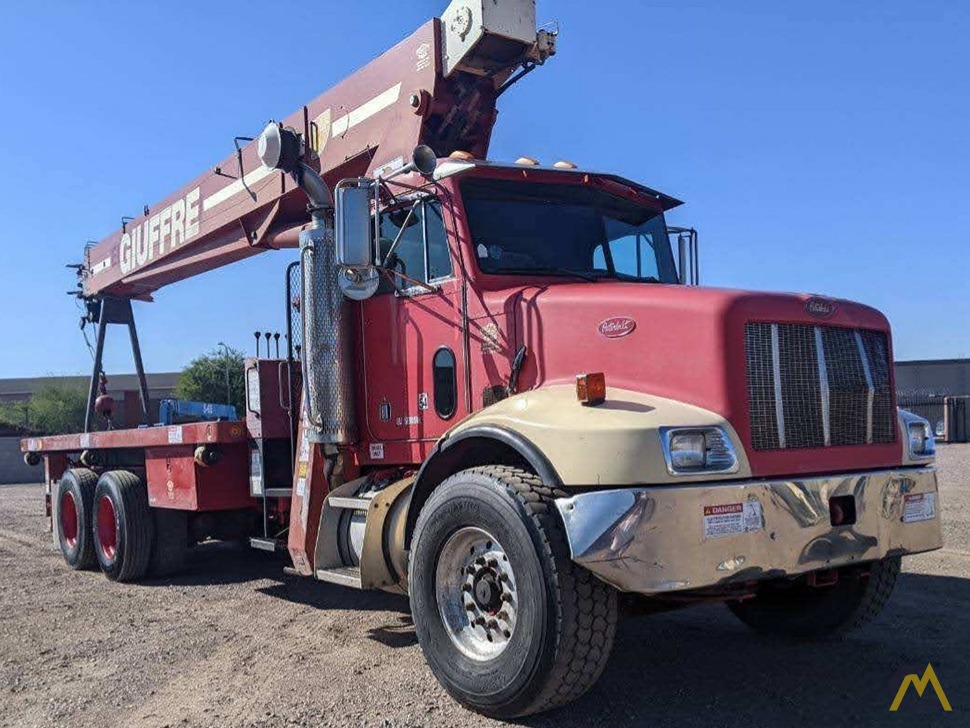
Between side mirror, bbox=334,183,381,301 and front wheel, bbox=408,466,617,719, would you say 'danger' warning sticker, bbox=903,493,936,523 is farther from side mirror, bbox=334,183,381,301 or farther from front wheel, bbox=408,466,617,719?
side mirror, bbox=334,183,381,301

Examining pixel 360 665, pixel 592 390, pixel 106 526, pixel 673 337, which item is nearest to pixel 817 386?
pixel 673 337

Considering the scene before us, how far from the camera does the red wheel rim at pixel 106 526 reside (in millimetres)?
8758

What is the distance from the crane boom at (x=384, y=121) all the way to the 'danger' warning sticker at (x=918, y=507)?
3.65m

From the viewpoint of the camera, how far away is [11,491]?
840 inches

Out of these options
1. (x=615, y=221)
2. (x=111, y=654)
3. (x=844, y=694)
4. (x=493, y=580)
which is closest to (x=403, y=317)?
(x=615, y=221)

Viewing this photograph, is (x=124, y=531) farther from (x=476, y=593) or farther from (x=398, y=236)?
(x=476, y=593)

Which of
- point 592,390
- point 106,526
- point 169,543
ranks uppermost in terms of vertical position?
point 592,390

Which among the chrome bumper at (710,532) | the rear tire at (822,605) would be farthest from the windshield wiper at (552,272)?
the rear tire at (822,605)

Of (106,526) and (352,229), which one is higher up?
(352,229)

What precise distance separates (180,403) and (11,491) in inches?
563

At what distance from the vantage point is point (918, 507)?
4.52m

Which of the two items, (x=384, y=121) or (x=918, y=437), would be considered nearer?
(x=918, y=437)

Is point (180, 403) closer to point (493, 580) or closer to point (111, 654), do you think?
point (111, 654)

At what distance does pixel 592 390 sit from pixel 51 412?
3676 cm
